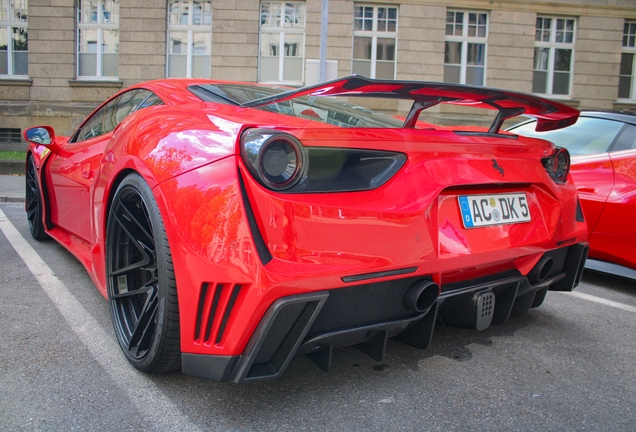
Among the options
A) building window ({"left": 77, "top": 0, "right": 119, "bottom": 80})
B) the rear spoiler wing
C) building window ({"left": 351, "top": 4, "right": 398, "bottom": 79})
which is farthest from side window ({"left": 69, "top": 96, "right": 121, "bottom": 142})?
building window ({"left": 77, "top": 0, "right": 119, "bottom": 80})

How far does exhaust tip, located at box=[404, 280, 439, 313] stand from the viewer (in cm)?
186

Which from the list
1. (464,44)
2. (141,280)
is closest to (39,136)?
(141,280)

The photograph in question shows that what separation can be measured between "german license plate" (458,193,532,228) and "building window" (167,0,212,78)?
1622 centimetres

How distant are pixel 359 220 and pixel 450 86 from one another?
571mm

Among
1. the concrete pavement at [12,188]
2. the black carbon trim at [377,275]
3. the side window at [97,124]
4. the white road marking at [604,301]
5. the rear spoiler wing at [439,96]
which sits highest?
the rear spoiler wing at [439,96]

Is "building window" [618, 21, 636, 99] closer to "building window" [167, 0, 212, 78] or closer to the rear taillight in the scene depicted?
"building window" [167, 0, 212, 78]

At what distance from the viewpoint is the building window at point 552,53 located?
59.5ft

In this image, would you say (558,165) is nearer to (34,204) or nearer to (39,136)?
(39,136)

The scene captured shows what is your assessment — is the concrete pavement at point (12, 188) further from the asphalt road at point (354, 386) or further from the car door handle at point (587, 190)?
the car door handle at point (587, 190)

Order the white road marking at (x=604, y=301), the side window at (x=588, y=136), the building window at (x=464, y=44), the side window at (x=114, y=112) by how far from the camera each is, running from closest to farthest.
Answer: the side window at (x=114, y=112) → the white road marking at (x=604, y=301) → the side window at (x=588, y=136) → the building window at (x=464, y=44)

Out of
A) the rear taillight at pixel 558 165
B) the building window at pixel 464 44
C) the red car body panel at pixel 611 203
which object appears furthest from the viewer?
the building window at pixel 464 44

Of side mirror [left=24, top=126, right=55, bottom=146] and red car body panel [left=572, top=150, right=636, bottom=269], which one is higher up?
side mirror [left=24, top=126, right=55, bottom=146]

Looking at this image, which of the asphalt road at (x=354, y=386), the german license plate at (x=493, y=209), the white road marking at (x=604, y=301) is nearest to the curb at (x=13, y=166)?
the asphalt road at (x=354, y=386)

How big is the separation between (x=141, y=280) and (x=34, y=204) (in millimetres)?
2684
